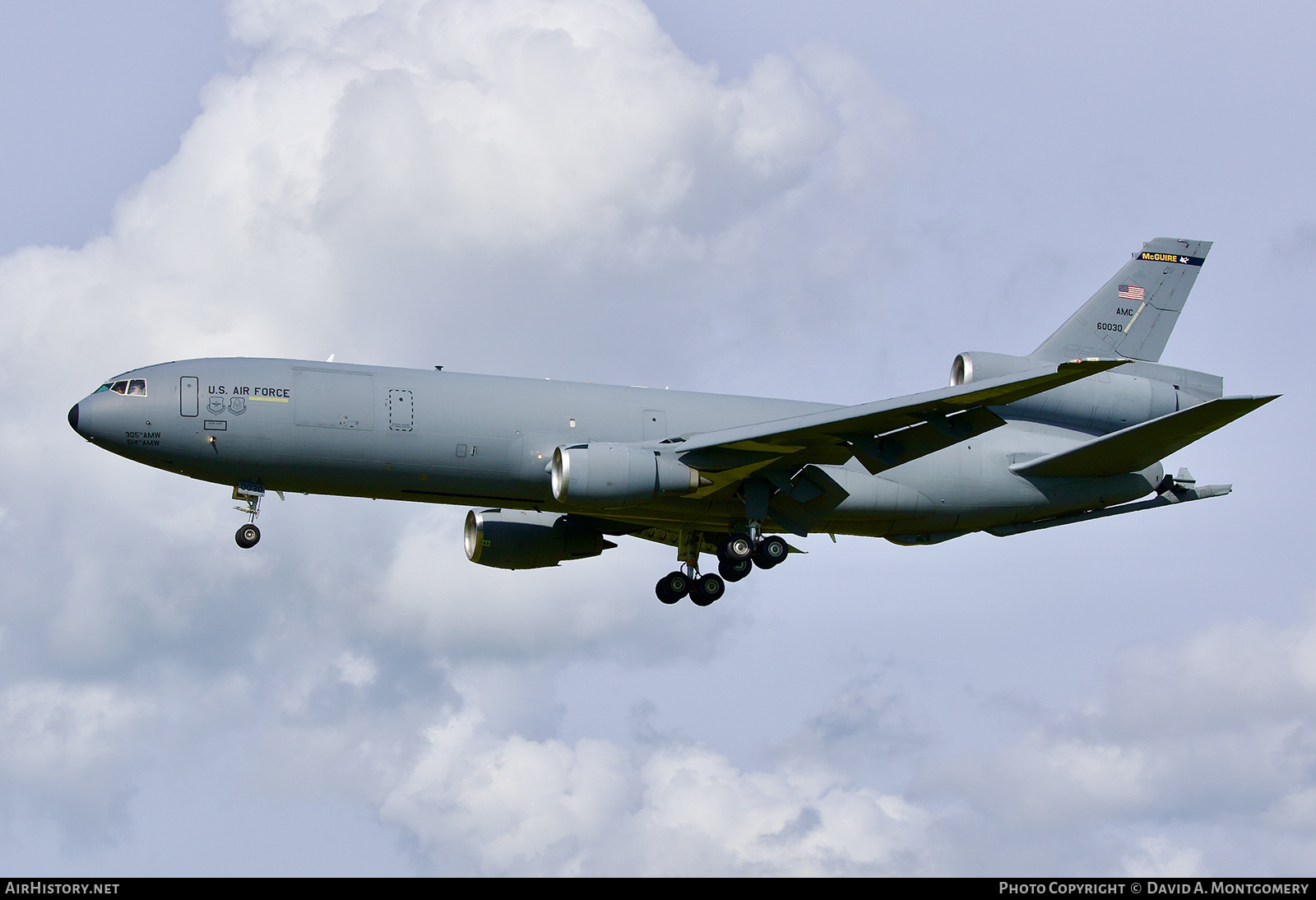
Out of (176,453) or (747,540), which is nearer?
(176,453)

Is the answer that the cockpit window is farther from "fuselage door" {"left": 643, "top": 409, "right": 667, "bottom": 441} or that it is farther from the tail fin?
the tail fin

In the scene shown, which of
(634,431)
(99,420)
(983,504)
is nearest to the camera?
(99,420)

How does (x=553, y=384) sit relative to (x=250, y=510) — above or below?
above

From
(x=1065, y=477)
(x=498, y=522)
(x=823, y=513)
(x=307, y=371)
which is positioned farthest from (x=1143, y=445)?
(x=307, y=371)

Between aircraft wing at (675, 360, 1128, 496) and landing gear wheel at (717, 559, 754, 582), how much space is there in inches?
124

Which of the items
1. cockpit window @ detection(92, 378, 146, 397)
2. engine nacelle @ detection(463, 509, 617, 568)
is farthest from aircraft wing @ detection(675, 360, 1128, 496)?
cockpit window @ detection(92, 378, 146, 397)

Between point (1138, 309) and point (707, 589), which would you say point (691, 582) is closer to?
point (707, 589)

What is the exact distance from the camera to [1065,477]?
42219 millimetres

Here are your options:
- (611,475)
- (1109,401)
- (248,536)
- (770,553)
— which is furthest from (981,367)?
(248,536)

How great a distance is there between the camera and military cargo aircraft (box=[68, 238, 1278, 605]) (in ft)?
118

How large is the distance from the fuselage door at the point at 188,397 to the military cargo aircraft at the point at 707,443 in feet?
0.15
